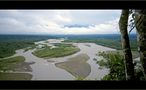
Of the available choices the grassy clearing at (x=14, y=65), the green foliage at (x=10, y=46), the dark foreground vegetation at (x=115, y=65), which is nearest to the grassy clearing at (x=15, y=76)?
the grassy clearing at (x=14, y=65)

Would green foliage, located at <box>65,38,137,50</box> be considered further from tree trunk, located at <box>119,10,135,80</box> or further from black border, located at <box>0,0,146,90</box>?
black border, located at <box>0,0,146,90</box>

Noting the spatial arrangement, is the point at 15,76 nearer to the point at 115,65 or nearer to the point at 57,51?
the point at 57,51

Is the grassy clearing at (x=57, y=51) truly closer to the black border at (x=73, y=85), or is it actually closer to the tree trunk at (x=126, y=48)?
the black border at (x=73, y=85)

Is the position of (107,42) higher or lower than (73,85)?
higher

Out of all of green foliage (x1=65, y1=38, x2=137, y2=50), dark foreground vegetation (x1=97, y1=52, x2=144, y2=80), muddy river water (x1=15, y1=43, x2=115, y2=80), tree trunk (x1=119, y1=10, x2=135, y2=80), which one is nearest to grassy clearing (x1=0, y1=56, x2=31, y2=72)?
muddy river water (x1=15, y1=43, x2=115, y2=80)

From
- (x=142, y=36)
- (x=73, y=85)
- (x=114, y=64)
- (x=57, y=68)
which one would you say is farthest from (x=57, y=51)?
(x=142, y=36)
